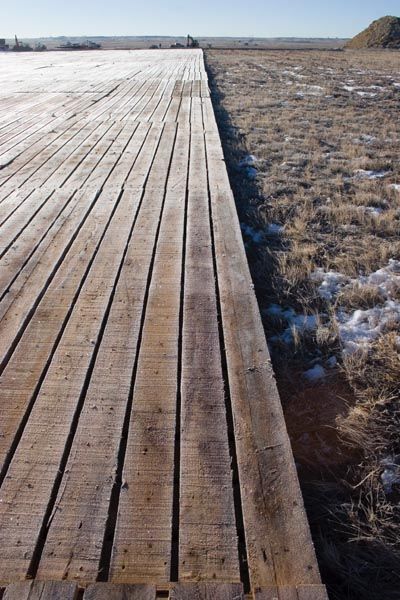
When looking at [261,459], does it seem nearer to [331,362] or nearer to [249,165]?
[331,362]

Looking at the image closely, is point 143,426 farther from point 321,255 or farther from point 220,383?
point 321,255

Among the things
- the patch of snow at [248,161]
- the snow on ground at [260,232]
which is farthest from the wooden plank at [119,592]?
the patch of snow at [248,161]

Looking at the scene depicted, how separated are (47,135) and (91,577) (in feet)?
20.6

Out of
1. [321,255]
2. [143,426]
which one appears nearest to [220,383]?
[143,426]

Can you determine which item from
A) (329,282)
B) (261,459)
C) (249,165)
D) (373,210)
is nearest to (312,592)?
(261,459)

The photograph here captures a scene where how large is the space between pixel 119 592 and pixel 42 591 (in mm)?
201

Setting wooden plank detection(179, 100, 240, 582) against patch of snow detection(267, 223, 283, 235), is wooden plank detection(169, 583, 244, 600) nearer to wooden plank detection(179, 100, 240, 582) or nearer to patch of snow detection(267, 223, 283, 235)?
wooden plank detection(179, 100, 240, 582)

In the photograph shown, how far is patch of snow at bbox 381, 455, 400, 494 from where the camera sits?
5.98 ft

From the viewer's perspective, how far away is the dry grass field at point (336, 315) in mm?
1679

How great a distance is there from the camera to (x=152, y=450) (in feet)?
5.54

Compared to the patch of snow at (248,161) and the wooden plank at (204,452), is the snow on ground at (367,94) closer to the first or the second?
the patch of snow at (248,161)

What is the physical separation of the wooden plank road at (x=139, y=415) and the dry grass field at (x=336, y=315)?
29 cm

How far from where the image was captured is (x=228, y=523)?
1.46 meters

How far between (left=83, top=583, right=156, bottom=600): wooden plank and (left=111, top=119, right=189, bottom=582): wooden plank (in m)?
0.03
